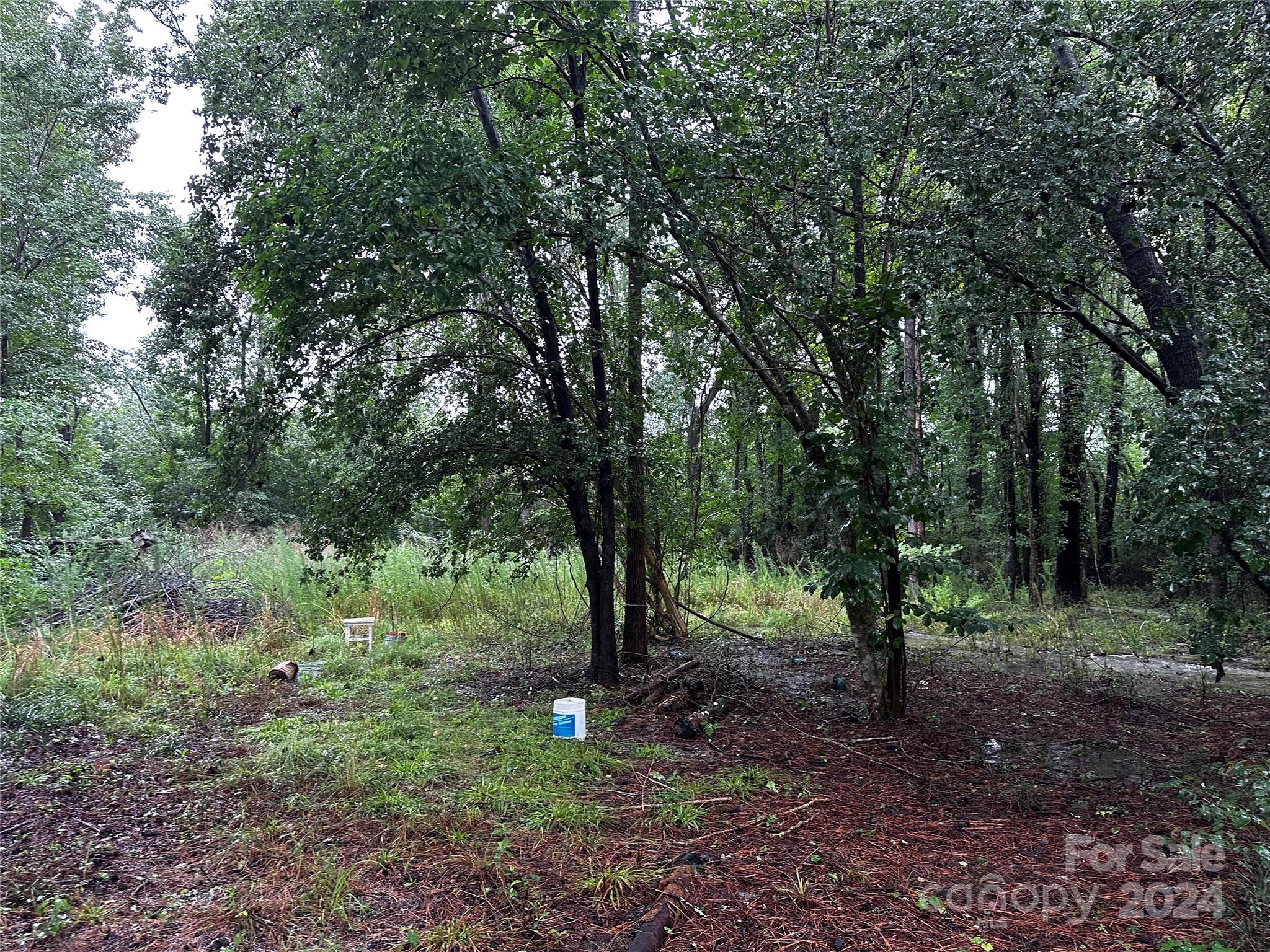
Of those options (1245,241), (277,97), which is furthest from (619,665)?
(1245,241)

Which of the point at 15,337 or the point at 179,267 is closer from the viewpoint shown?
the point at 179,267

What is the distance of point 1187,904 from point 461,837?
2.73 meters

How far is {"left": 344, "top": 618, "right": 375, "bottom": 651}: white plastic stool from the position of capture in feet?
24.8

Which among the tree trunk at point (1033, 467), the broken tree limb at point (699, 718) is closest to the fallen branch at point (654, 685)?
the broken tree limb at point (699, 718)

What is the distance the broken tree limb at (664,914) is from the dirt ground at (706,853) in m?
0.03

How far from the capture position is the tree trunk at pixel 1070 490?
32.1ft

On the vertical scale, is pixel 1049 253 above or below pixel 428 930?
above

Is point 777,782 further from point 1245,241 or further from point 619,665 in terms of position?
point 1245,241

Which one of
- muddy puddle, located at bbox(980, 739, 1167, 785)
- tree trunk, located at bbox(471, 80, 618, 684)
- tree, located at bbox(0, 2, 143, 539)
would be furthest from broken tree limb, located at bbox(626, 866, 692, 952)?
tree, located at bbox(0, 2, 143, 539)

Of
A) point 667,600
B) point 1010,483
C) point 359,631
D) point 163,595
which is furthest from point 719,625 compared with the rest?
point 1010,483

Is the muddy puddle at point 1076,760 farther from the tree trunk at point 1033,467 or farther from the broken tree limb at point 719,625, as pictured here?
the tree trunk at point 1033,467

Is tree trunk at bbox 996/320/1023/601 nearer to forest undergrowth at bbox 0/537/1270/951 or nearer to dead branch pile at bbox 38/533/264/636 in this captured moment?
forest undergrowth at bbox 0/537/1270/951

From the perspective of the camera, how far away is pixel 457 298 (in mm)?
3816

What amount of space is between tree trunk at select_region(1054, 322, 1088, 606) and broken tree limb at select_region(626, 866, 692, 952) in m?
8.20
